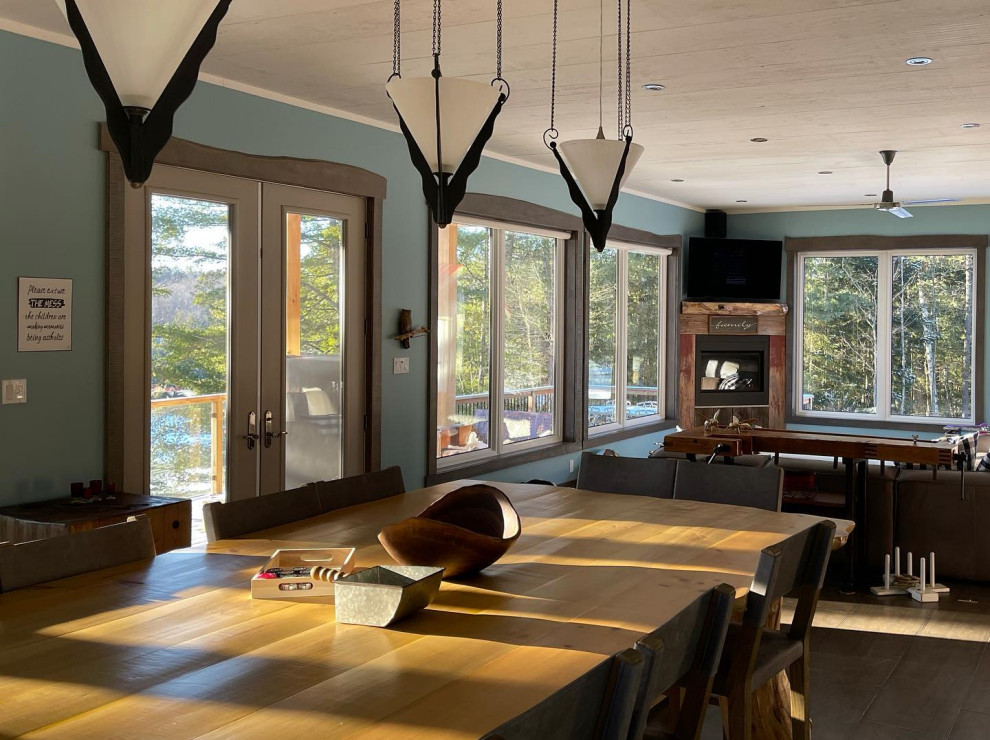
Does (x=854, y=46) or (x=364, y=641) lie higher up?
(x=854, y=46)

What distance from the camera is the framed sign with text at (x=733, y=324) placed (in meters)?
9.90

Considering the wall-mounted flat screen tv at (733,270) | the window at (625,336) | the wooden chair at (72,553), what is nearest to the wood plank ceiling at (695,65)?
the window at (625,336)

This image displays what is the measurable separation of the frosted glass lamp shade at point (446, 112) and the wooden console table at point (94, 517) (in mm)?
2000

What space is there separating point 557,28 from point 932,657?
310cm

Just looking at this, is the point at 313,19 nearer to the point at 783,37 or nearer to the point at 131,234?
the point at 131,234

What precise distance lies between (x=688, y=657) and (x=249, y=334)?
11.4 ft

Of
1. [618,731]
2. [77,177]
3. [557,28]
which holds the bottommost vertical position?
[618,731]

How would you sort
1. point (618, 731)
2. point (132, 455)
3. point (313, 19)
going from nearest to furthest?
1. point (618, 731)
2. point (313, 19)
3. point (132, 455)

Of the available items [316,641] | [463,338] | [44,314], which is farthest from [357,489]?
[463,338]

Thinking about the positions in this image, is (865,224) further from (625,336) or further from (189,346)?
(189,346)

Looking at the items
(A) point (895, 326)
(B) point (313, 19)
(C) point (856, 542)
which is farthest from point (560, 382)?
(B) point (313, 19)

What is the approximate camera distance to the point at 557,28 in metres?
3.88

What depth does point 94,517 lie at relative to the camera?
3.63 metres

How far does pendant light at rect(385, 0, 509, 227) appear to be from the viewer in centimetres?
248
